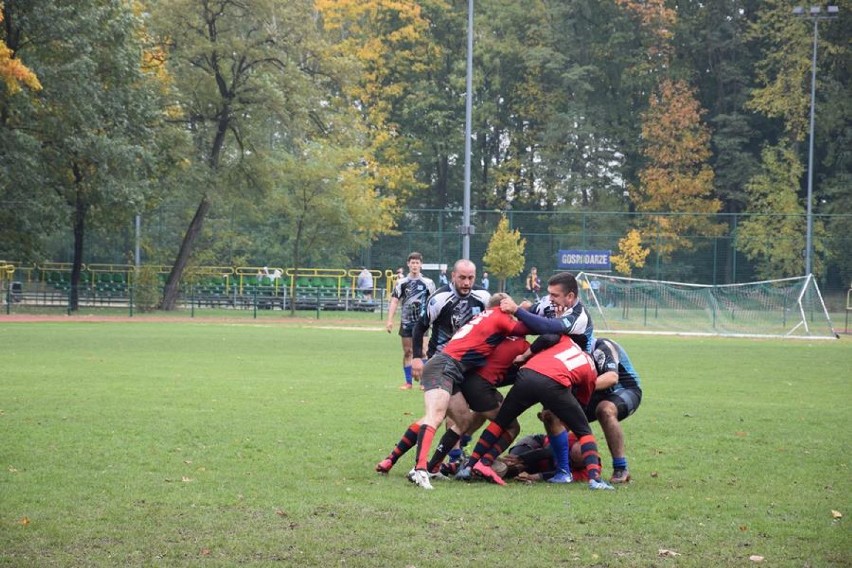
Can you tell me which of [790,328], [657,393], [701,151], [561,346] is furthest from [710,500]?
[701,151]

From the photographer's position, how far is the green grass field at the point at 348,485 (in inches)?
271

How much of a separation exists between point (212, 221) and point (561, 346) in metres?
47.7

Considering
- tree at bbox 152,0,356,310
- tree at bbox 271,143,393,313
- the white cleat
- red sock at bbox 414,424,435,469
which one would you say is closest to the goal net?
tree at bbox 271,143,393,313

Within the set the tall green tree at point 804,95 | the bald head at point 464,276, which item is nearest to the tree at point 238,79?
the tall green tree at point 804,95

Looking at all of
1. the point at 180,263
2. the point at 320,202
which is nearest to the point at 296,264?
the point at 320,202

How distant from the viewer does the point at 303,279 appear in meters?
49.2

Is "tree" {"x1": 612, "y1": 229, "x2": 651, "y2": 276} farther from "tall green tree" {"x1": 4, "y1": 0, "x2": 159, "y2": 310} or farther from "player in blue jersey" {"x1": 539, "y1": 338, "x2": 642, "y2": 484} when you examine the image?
"player in blue jersey" {"x1": 539, "y1": 338, "x2": 642, "y2": 484}

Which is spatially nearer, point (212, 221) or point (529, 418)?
point (529, 418)

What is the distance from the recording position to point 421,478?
900 centimetres

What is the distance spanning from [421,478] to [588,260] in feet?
139

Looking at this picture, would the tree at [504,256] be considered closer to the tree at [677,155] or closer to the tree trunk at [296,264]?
the tree trunk at [296,264]

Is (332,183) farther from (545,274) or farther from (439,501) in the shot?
(439,501)

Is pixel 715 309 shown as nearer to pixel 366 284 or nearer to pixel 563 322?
pixel 366 284

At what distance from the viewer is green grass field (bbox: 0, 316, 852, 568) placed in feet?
22.6
